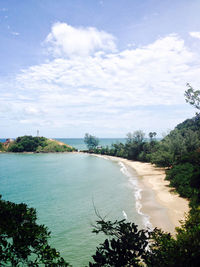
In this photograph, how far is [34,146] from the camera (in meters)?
123

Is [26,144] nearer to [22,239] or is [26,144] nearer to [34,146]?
[34,146]

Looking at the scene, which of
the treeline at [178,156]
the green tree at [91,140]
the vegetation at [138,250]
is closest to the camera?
the vegetation at [138,250]

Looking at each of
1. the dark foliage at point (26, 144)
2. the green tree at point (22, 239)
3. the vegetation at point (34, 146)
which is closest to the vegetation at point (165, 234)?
the green tree at point (22, 239)

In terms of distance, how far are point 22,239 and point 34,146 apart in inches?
4841

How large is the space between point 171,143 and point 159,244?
37.1m

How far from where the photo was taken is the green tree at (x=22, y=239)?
5793 millimetres

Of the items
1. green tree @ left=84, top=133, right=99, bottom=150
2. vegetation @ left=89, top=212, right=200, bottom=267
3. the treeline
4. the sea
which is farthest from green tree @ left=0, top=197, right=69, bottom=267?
green tree @ left=84, top=133, right=99, bottom=150

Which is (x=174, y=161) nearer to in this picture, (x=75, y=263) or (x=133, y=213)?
(x=133, y=213)

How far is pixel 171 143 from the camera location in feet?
138

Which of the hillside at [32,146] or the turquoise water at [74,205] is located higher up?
the hillside at [32,146]

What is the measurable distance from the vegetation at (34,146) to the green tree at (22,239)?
117316 mm

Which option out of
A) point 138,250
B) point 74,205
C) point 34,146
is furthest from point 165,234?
point 34,146

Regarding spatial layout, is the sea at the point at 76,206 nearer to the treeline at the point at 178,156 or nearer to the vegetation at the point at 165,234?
the vegetation at the point at 165,234

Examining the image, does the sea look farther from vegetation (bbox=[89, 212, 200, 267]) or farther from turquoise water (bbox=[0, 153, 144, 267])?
vegetation (bbox=[89, 212, 200, 267])
